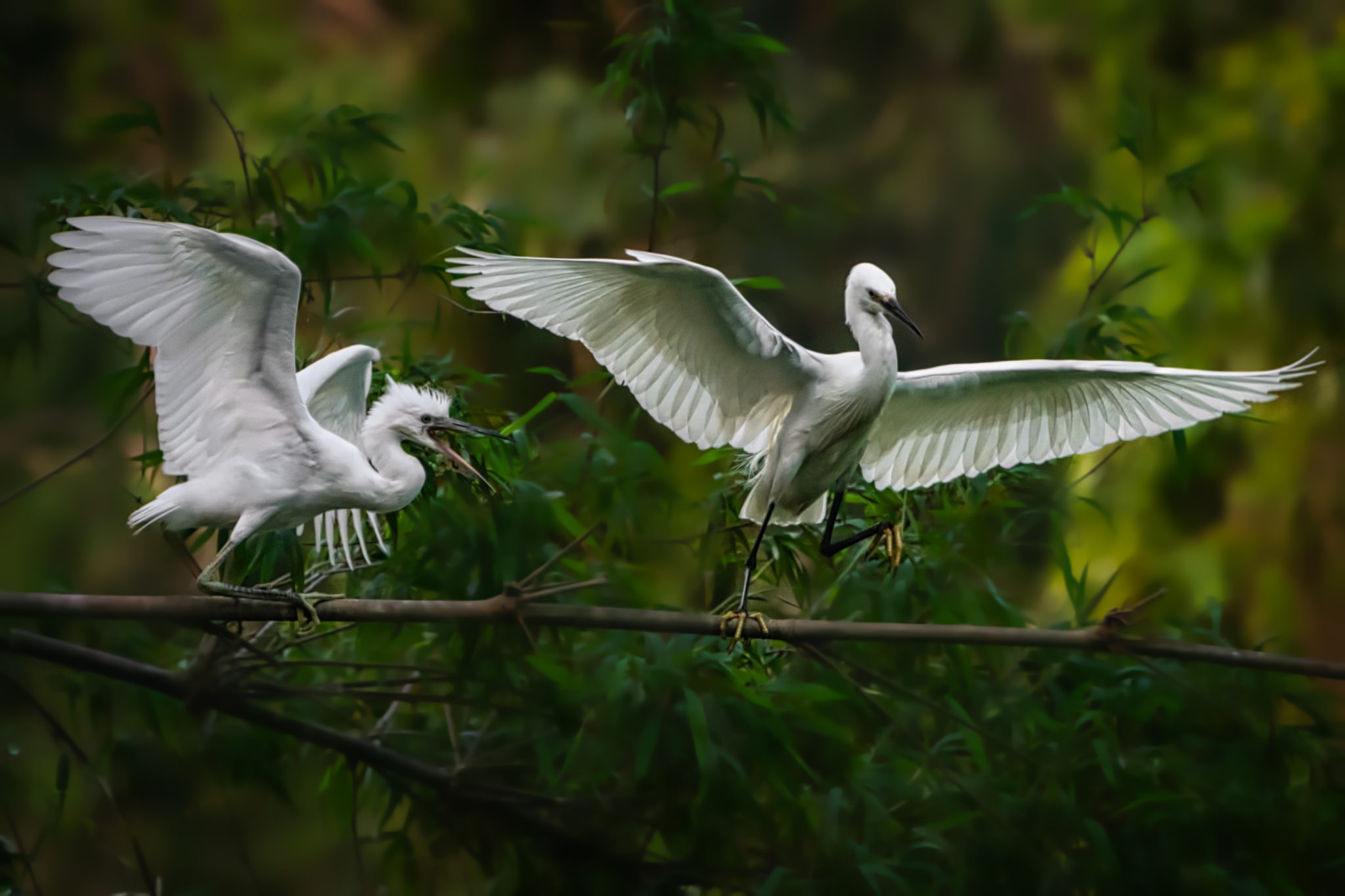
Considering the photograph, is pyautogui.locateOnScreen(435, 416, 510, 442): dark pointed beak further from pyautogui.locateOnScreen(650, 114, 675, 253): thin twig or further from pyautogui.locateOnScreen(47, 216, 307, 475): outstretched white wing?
pyautogui.locateOnScreen(650, 114, 675, 253): thin twig

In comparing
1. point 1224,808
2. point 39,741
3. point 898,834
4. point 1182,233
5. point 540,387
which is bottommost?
point 39,741

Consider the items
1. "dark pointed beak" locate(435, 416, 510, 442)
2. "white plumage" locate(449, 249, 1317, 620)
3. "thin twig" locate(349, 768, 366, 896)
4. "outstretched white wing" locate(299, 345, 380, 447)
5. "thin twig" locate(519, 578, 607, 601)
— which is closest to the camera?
"thin twig" locate(519, 578, 607, 601)

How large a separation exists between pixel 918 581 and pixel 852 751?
25cm

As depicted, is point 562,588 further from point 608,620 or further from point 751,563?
point 751,563

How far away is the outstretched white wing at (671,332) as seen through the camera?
121cm

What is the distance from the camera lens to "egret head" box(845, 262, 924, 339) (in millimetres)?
1312

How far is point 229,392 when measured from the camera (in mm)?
1271

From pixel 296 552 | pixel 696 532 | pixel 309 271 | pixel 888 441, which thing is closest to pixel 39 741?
pixel 296 552

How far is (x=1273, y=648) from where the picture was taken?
7.60 ft

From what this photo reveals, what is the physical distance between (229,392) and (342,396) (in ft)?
0.95

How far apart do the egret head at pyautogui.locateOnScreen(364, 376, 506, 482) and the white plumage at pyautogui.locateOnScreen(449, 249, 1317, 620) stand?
209 mm

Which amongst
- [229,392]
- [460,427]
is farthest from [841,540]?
[229,392]

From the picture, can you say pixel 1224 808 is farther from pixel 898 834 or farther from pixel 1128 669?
pixel 898 834

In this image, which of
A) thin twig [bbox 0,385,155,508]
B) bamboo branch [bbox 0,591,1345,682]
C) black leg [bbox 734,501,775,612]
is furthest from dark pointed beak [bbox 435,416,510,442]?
thin twig [bbox 0,385,155,508]
